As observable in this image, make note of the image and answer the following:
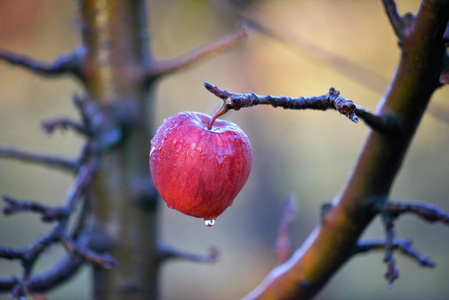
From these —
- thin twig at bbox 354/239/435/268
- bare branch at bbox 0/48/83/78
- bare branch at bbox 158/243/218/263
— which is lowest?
bare branch at bbox 158/243/218/263

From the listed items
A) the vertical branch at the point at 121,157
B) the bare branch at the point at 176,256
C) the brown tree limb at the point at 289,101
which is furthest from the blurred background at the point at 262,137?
the brown tree limb at the point at 289,101

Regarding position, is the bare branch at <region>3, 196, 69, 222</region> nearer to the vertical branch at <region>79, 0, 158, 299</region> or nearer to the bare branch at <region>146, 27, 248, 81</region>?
the vertical branch at <region>79, 0, 158, 299</region>

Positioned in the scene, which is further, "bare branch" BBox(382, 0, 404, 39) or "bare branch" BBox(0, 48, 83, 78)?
"bare branch" BBox(0, 48, 83, 78)

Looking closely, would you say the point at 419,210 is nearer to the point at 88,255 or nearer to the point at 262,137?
the point at 88,255

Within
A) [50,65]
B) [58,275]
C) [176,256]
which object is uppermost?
[50,65]

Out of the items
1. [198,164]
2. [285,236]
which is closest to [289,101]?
[198,164]

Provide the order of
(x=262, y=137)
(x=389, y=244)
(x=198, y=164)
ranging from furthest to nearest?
(x=262, y=137), (x=389, y=244), (x=198, y=164)

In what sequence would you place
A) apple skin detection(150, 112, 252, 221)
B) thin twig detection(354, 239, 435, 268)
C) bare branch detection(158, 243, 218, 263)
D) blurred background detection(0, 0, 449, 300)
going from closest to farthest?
apple skin detection(150, 112, 252, 221), thin twig detection(354, 239, 435, 268), bare branch detection(158, 243, 218, 263), blurred background detection(0, 0, 449, 300)

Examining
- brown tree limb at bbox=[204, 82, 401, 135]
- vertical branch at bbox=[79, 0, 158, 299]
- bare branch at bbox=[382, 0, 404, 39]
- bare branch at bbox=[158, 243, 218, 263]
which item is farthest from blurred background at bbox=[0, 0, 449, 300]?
brown tree limb at bbox=[204, 82, 401, 135]
